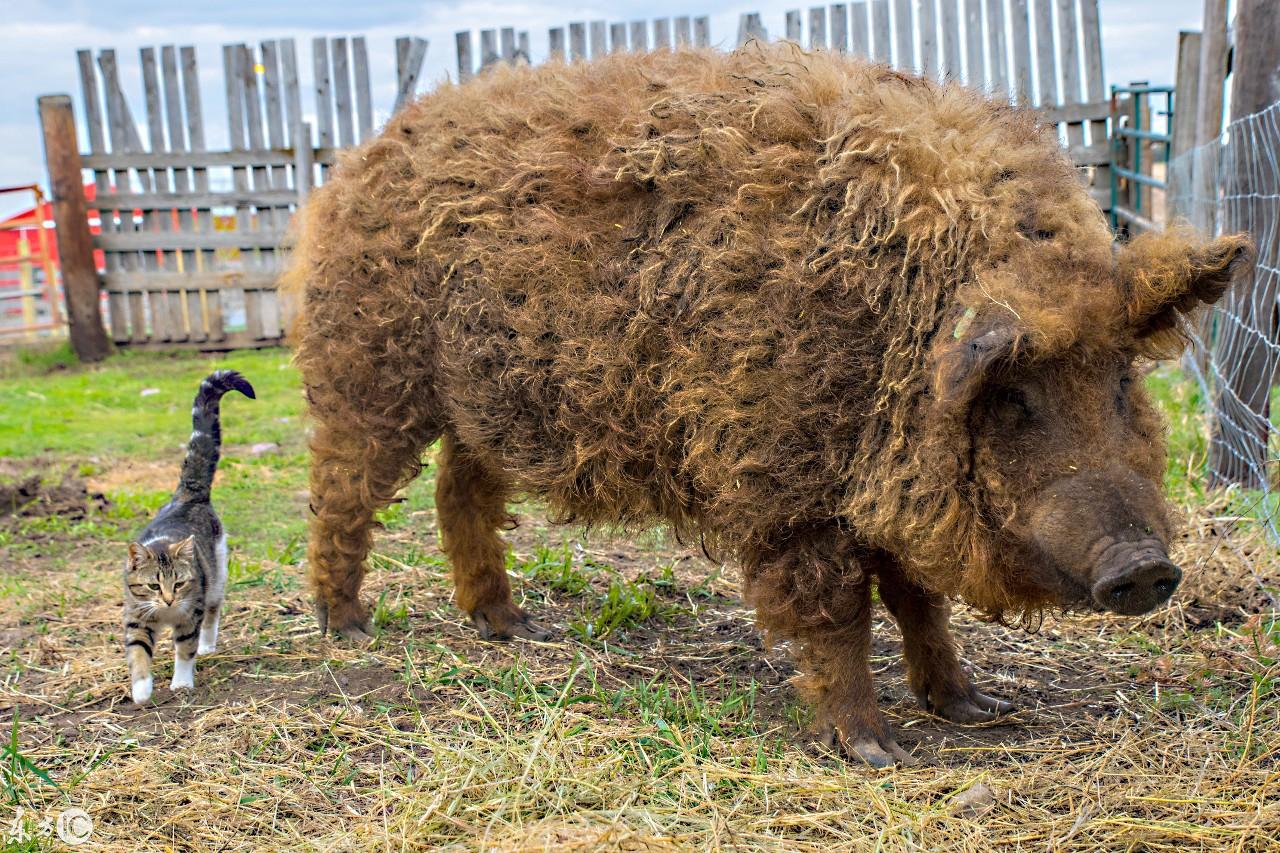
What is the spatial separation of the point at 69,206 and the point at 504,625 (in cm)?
935

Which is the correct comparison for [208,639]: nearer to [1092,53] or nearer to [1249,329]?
[1249,329]

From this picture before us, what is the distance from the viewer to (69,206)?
38.7 ft

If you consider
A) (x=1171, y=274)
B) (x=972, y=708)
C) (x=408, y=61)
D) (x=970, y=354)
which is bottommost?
(x=972, y=708)

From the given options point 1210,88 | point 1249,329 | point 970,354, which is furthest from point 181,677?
point 1210,88

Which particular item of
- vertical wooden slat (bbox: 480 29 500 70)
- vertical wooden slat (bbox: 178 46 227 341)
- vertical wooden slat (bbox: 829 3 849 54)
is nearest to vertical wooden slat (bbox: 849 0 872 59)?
vertical wooden slat (bbox: 829 3 849 54)

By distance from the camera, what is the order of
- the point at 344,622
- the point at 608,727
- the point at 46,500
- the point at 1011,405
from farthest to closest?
1. the point at 46,500
2. the point at 344,622
3. the point at 608,727
4. the point at 1011,405

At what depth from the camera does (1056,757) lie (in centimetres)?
340

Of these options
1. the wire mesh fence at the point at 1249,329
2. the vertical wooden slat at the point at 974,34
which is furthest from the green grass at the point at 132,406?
the vertical wooden slat at the point at 974,34

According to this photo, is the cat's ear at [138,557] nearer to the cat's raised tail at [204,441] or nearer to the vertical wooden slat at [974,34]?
the cat's raised tail at [204,441]

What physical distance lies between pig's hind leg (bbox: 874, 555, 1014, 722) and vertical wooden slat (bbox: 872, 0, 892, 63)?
27.1ft

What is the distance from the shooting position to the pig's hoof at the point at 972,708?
3750mm

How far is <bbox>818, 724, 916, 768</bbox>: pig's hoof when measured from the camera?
11.1ft

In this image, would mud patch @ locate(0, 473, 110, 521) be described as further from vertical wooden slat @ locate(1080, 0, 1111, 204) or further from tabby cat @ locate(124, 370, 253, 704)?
vertical wooden slat @ locate(1080, 0, 1111, 204)

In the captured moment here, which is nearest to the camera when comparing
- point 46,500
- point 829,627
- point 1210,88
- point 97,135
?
A: point 829,627
